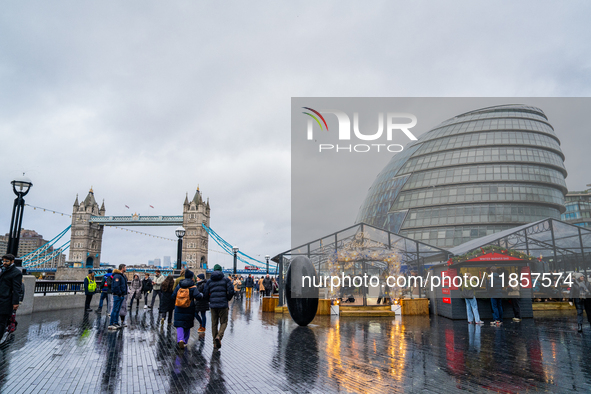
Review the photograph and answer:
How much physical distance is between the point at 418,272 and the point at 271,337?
37.4 ft

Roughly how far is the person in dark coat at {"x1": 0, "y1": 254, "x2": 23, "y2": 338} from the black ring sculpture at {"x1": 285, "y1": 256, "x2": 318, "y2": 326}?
8.00 meters

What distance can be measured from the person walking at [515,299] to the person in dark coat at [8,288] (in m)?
16.1

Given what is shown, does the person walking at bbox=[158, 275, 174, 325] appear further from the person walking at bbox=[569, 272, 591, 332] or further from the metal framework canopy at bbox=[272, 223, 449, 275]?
the person walking at bbox=[569, 272, 591, 332]

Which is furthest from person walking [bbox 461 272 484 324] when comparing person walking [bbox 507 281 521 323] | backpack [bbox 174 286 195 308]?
backpack [bbox 174 286 195 308]

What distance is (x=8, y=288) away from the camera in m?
7.64

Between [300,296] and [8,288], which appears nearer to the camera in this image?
[8,288]

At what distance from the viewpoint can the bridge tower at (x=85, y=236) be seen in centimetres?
13000

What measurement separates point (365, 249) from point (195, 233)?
120 metres

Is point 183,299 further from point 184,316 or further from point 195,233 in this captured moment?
point 195,233

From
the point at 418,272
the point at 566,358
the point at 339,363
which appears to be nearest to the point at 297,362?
the point at 339,363

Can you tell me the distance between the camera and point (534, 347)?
29.3 feet

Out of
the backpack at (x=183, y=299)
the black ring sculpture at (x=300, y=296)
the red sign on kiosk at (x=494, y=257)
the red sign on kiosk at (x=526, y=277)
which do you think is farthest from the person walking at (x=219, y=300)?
the red sign on kiosk at (x=526, y=277)

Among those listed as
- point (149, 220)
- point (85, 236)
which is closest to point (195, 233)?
point (149, 220)

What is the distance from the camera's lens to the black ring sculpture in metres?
13.2
